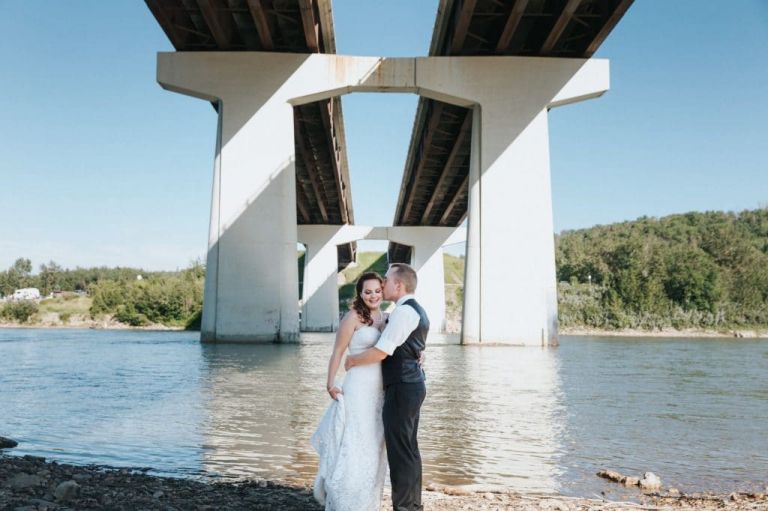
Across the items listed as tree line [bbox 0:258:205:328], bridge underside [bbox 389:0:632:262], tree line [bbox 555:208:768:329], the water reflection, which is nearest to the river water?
the water reflection

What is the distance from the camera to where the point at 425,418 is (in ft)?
30.8

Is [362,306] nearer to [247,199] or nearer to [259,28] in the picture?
[259,28]

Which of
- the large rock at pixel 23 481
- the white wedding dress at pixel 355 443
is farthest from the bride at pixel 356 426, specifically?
the large rock at pixel 23 481

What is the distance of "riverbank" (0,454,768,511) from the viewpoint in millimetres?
4699

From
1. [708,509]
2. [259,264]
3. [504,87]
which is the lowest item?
[708,509]

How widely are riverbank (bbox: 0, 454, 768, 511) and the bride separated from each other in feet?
1.73

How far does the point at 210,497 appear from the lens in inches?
197

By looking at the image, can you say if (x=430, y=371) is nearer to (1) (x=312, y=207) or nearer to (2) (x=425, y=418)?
(2) (x=425, y=418)

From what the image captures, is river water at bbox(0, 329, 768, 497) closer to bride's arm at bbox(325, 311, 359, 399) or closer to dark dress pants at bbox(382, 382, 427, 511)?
dark dress pants at bbox(382, 382, 427, 511)

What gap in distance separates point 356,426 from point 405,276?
3.10 feet

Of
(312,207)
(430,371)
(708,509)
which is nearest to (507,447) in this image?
(708,509)

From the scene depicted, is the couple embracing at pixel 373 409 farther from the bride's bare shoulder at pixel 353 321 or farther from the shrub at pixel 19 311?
the shrub at pixel 19 311

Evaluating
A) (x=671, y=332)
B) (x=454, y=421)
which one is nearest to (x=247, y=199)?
(x=454, y=421)

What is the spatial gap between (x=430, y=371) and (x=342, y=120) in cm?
2319
